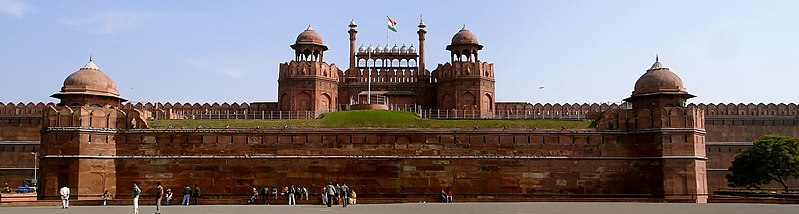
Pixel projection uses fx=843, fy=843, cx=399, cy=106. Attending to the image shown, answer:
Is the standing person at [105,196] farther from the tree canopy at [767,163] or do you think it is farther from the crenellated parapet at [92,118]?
the tree canopy at [767,163]

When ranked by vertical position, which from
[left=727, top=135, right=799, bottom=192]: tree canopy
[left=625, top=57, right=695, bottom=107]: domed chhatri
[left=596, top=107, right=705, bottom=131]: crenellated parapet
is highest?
[left=625, top=57, right=695, bottom=107]: domed chhatri

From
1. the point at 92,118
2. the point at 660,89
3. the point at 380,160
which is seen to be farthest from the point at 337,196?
the point at 660,89

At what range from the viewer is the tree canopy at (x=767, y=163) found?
41656mm

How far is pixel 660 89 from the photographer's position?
112ft

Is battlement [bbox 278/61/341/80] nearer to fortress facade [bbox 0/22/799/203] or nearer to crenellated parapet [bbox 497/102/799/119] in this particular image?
crenellated parapet [bbox 497/102/799/119]

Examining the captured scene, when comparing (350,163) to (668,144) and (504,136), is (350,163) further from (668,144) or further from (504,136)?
(668,144)

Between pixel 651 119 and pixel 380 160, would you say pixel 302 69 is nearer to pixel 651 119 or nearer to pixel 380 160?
pixel 380 160

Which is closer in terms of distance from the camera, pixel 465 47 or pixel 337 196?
pixel 337 196

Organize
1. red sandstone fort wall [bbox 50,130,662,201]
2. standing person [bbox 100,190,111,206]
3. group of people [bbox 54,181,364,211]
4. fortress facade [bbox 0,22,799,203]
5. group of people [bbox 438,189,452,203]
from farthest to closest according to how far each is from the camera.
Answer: red sandstone fort wall [bbox 50,130,662,201], fortress facade [bbox 0,22,799,203], group of people [bbox 438,189,452,203], standing person [bbox 100,190,111,206], group of people [bbox 54,181,364,211]

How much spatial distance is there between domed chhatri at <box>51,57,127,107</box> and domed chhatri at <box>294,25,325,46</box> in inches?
641

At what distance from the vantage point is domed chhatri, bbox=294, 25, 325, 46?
50000 millimetres

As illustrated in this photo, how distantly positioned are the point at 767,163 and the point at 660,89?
11.2m

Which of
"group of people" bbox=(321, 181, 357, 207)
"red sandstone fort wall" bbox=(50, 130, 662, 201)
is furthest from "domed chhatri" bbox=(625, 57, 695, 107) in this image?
"group of people" bbox=(321, 181, 357, 207)

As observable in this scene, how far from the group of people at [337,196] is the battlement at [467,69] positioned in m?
20.8
